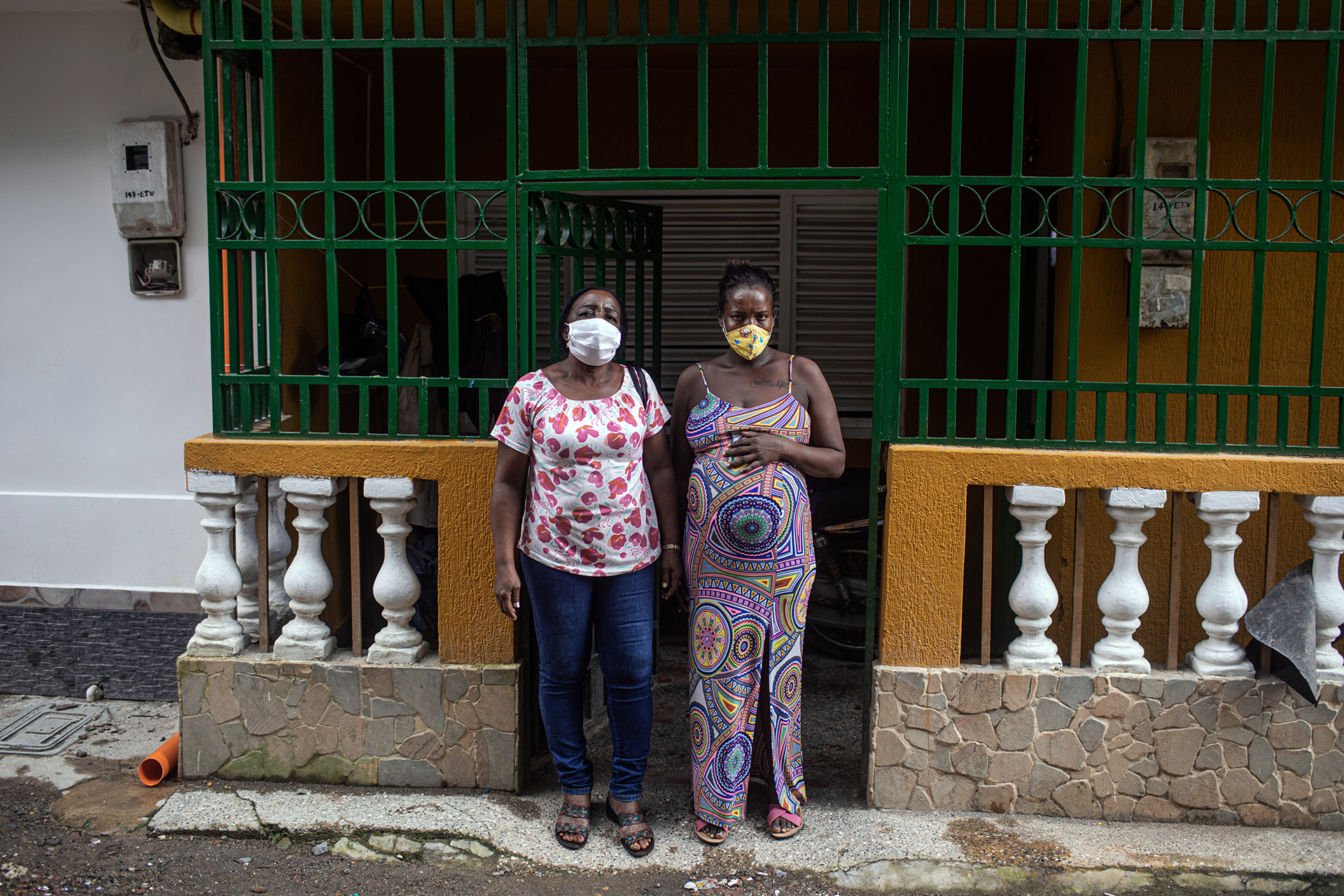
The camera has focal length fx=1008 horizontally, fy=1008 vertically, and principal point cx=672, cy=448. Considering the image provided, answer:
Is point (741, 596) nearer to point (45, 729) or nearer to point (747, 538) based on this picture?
point (747, 538)

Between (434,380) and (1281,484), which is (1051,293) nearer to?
(1281,484)

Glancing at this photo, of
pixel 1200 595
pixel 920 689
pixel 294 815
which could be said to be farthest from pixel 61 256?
pixel 1200 595

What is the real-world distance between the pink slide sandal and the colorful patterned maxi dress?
0.04 meters

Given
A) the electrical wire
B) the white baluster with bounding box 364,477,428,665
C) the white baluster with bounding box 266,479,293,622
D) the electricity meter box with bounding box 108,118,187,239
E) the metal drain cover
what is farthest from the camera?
the electricity meter box with bounding box 108,118,187,239

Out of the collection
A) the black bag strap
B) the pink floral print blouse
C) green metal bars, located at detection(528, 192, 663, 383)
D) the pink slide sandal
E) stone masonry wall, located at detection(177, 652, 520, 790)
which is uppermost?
green metal bars, located at detection(528, 192, 663, 383)

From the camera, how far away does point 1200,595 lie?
11.7 ft

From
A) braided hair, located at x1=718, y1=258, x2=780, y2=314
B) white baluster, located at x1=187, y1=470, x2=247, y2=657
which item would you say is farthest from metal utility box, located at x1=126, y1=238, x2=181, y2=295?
braided hair, located at x1=718, y1=258, x2=780, y2=314

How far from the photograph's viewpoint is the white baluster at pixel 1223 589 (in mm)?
3443

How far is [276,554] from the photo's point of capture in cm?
396

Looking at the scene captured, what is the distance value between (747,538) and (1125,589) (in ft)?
4.54

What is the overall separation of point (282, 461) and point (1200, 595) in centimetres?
334

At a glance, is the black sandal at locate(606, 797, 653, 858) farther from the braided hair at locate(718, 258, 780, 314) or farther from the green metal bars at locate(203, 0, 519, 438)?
the braided hair at locate(718, 258, 780, 314)

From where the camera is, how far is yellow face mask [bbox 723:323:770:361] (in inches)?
129

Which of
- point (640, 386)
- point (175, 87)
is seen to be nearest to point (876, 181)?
point (640, 386)
